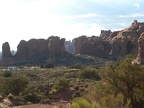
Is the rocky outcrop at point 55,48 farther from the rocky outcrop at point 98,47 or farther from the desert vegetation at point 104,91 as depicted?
the desert vegetation at point 104,91

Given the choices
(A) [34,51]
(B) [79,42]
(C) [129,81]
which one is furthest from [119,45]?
(C) [129,81]

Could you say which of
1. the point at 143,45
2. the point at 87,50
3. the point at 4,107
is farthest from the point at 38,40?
the point at 4,107

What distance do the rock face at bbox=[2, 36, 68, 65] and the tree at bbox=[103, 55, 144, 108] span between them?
7753 centimetres

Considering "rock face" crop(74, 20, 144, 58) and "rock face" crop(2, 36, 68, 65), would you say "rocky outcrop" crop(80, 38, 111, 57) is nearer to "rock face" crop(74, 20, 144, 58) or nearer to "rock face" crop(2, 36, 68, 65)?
"rock face" crop(74, 20, 144, 58)

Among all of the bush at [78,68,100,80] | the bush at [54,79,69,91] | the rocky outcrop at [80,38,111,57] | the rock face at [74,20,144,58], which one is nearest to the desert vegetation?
the bush at [54,79,69,91]

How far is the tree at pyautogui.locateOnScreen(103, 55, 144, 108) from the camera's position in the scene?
1878cm

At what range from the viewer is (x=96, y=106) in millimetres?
12812

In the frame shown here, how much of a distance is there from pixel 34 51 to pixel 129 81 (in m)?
82.8

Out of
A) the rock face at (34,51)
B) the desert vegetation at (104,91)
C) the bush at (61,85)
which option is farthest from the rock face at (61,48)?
the desert vegetation at (104,91)

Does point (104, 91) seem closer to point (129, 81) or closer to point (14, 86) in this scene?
point (129, 81)

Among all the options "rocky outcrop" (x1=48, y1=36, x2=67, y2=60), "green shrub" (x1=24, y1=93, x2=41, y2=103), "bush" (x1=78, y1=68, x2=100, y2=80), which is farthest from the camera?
"rocky outcrop" (x1=48, y1=36, x2=67, y2=60)

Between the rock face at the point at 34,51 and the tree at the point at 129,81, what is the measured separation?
77.5 m

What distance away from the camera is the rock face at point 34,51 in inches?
3846

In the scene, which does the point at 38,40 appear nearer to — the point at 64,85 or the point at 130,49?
the point at 130,49
